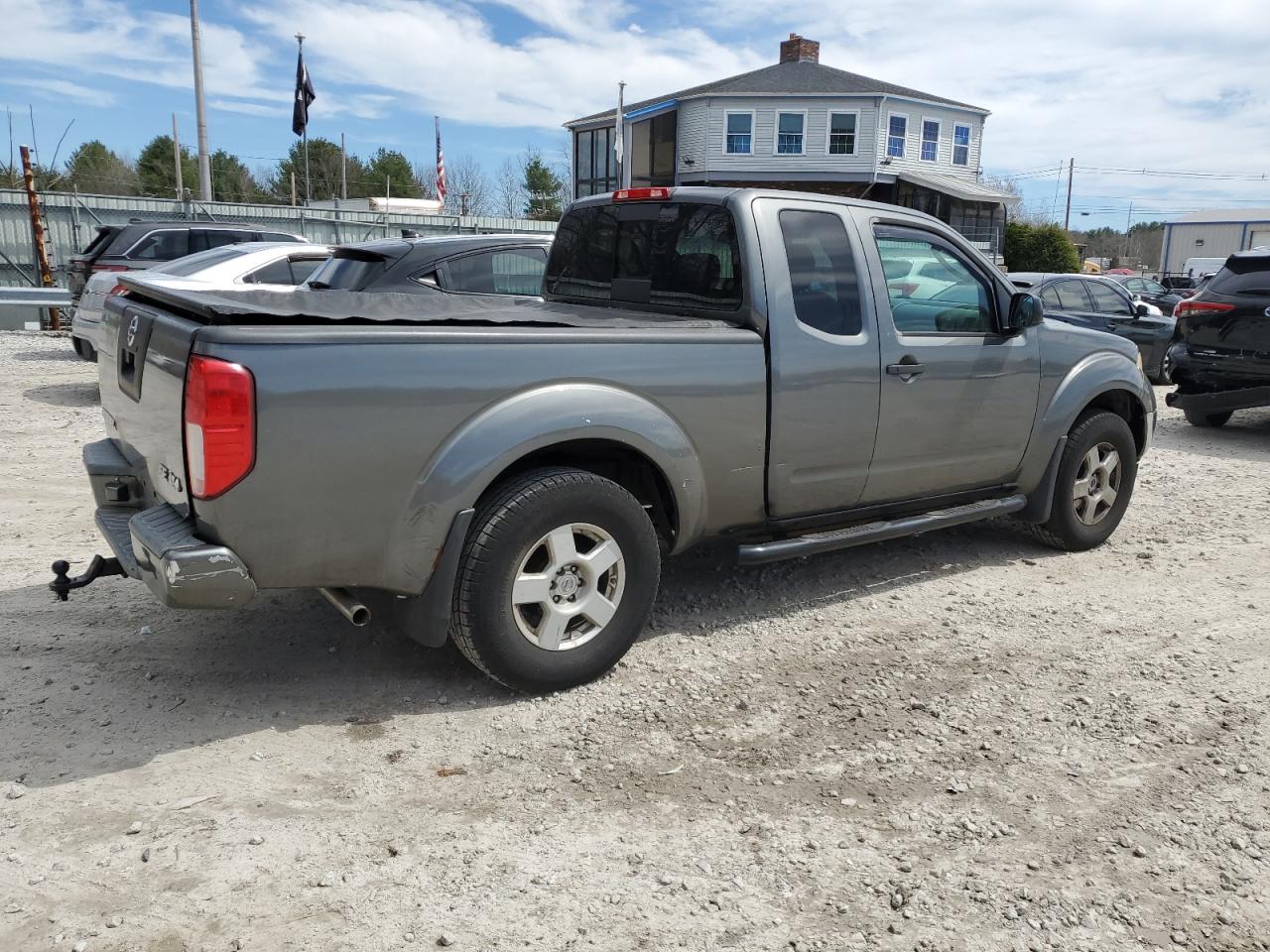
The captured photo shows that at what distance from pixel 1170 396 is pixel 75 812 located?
10966 mm

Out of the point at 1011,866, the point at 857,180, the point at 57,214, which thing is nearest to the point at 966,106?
the point at 857,180

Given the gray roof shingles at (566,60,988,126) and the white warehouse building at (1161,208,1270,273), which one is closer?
the gray roof shingles at (566,60,988,126)

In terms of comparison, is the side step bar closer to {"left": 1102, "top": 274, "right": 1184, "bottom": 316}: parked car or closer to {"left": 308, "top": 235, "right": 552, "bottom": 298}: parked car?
{"left": 308, "top": 235, "right": 552, "bottom": 298}: parked car

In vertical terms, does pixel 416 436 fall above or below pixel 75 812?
above

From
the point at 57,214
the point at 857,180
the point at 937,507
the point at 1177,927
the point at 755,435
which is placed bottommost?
the point at 1177,927

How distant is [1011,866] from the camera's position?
9.86 ft

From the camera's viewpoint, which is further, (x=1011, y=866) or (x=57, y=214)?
(x=57, y=214)

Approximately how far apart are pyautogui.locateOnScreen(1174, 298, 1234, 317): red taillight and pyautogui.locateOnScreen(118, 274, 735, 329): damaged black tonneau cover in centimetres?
790

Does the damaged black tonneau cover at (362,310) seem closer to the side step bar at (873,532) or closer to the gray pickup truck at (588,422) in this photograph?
the gray pickup truck at (588,422)

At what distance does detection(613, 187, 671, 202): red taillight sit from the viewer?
16.3 ft

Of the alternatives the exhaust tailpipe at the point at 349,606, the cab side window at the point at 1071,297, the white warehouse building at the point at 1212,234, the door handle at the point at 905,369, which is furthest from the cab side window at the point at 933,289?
the white warehouse building at the point at 1212,234

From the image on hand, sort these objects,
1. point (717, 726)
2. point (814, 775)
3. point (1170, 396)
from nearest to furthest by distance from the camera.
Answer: point (814, 775), point (717, 726), point (1170, 396)

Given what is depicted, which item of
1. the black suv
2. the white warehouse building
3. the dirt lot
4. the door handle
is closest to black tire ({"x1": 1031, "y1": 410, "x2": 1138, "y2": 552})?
the dirt lot

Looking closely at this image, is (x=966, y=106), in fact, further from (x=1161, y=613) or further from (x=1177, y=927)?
(x=1177, y=927)
